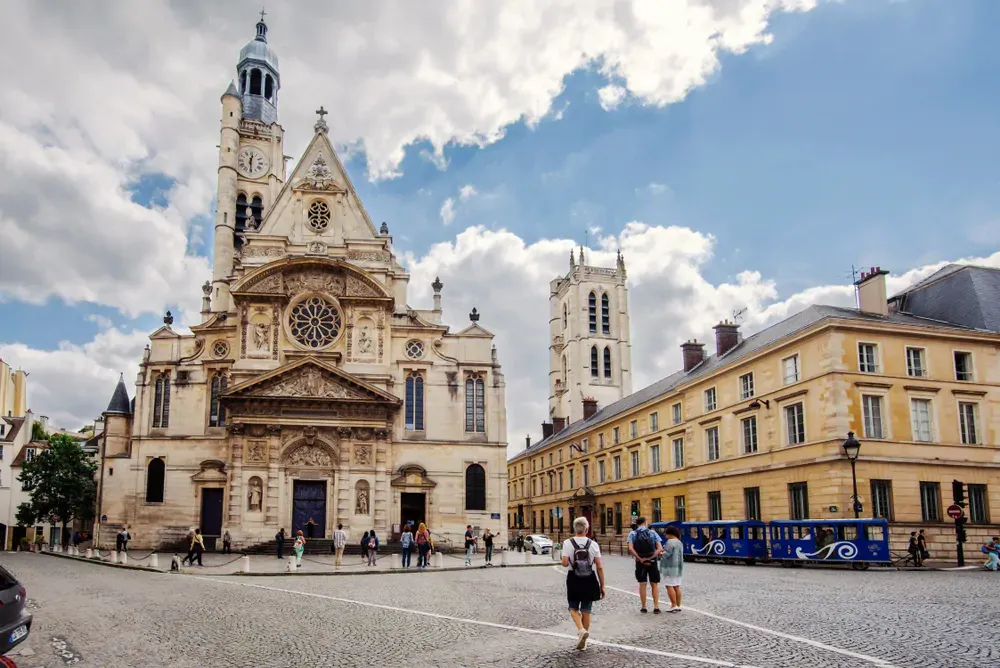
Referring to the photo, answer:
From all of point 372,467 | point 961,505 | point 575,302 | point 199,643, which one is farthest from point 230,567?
point 575,302

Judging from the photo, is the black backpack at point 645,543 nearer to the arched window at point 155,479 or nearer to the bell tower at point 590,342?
the arched window at point 155,479

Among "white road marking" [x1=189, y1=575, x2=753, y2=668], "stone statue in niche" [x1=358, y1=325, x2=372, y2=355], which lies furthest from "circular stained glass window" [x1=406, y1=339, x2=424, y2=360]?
"white road marking" [x1=189, y1=575, x2=753, y2=668]

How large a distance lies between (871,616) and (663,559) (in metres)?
3.27

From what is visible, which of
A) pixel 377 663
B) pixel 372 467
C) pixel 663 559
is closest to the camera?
pixel 377 663

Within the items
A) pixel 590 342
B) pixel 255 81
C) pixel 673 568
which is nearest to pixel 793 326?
pixel 673 568

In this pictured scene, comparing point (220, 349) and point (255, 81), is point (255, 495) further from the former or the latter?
point (255, 81)

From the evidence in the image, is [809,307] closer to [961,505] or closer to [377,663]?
[961,505]

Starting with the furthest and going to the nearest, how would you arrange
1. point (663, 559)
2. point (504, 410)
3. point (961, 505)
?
point (504, 410) < point (961, 505) < point (663, 559)

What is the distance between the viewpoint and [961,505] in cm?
2917

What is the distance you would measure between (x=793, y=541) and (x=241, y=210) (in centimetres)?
3903

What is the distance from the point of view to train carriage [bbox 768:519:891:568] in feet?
91.4

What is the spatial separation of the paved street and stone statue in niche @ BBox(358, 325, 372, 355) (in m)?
22.9

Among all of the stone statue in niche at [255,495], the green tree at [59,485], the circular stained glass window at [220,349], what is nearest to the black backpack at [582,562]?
the stone statue in niche at [255,495]

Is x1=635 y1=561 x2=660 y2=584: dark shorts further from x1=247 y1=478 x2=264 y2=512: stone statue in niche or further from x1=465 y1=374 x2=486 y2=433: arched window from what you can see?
x1=465 y1=374 x2=486 y2=433: arched window
